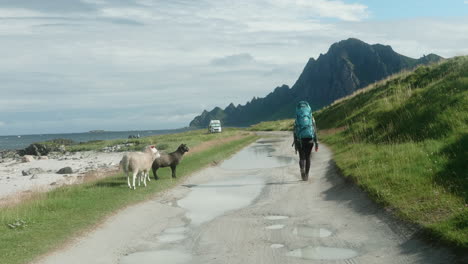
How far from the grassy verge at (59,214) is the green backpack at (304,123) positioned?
18.7 feet

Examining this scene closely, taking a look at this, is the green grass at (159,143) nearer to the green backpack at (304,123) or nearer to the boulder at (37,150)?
the boulder at (37,150)

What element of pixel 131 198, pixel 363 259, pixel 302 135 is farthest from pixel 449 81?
pixel 363 259

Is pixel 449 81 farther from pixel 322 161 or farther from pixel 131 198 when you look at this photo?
pixel 131 198

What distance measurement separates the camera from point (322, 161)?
2397cm

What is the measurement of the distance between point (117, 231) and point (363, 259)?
621 cm

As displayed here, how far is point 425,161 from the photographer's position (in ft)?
47.7

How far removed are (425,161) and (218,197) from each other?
6.88 meters

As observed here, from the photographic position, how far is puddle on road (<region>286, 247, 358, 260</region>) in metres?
8.49

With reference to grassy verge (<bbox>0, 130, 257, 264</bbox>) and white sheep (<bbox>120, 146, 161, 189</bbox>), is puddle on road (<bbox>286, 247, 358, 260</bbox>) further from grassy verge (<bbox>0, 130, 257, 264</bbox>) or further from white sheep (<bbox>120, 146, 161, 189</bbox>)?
white sheep (<bbox>120, 146, 161, 189</bbox>)

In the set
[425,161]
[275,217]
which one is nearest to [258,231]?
[275,217]

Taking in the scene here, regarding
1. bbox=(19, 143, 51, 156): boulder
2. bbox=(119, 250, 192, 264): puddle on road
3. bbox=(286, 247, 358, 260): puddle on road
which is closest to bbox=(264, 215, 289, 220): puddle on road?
bbox=(286, 247, 358, 260): puddle on road

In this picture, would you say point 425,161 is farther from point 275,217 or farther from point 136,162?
point 136,162

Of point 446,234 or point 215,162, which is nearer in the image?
point 446,234

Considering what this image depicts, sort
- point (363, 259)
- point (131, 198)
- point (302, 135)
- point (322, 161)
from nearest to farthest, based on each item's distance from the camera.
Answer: point (363, 259)
point (131, 198)
point (302, 135)
point (322, 161)
